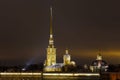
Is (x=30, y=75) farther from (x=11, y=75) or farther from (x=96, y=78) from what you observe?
(x=96, y=78)

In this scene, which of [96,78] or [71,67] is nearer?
[96,78]

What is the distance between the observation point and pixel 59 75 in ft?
358

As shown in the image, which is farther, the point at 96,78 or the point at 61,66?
the point at 61,66

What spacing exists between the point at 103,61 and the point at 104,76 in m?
50.5

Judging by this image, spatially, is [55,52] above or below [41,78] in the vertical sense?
above

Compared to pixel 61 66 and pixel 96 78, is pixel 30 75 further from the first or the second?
pixel 61 66

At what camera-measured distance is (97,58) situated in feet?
493

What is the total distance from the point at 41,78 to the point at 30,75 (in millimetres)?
2854

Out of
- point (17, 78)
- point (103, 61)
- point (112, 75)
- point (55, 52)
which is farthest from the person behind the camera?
point (103, 61)

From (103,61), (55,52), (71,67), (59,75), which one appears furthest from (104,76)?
(103,61)

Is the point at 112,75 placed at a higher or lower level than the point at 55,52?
lower

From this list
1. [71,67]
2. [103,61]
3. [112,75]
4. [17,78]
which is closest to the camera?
[112,75]

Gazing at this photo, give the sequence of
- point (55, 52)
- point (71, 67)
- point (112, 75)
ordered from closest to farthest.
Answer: point (112, 75)
point (71, 67)
point (55, 52)

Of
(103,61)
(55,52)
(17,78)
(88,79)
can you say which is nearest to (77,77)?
(88,79)
